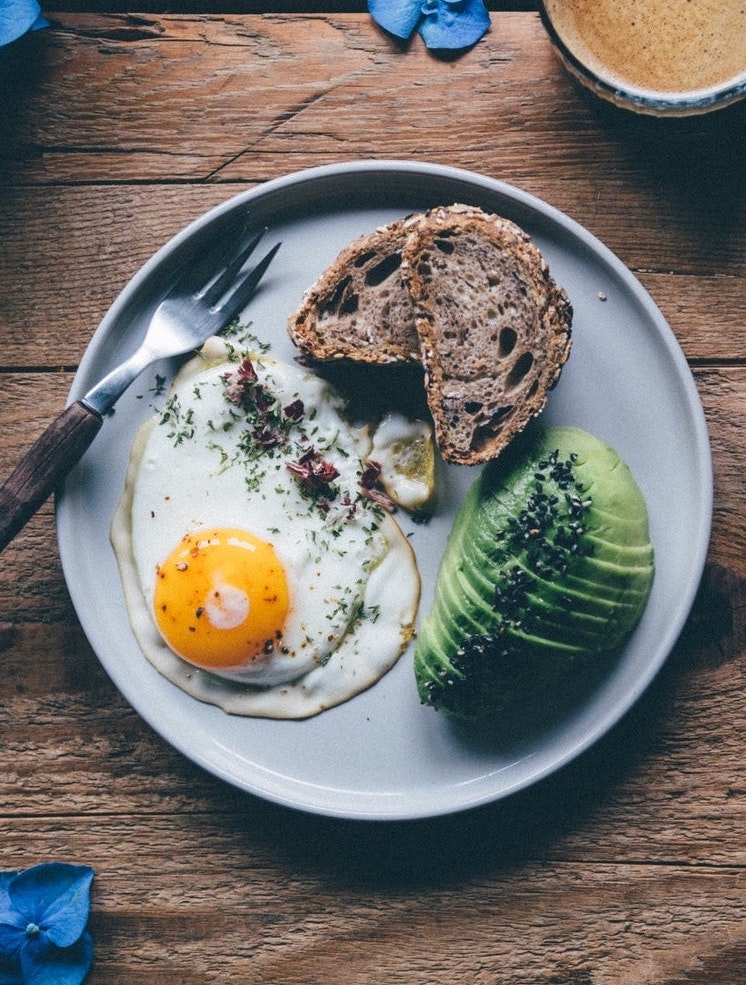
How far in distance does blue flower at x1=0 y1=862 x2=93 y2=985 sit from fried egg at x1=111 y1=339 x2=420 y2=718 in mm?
476

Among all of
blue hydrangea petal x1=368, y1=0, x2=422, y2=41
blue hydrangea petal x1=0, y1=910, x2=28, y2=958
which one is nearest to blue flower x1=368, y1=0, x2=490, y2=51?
blue hydrangea petal x1=368, y1=0, x2=422, y2=41

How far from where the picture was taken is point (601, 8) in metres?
1.82

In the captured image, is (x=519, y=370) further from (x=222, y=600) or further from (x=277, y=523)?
(x=222, y=600)

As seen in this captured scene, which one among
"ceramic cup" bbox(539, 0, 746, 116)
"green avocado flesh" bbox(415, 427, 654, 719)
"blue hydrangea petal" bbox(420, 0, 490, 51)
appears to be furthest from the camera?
"blue hydrangea petal" bbox(420, 0, 490, 51)

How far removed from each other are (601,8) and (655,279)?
0.53 m

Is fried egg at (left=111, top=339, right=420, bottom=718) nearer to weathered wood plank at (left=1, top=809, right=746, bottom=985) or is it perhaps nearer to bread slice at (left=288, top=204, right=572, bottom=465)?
bread slice at (left=288, top=204, right=572, bottom=465)

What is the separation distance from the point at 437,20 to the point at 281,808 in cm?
163

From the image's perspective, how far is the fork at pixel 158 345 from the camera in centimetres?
181

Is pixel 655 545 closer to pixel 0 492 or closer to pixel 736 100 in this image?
pixel 736 100

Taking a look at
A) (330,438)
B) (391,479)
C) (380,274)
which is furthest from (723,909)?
(380,274)

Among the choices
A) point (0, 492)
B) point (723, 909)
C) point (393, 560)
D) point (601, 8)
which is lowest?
point (723, 909)

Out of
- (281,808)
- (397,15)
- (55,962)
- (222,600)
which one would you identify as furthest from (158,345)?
(55,962)

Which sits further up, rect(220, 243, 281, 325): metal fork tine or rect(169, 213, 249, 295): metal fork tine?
rect(169, 213, 249, 295): metal fork tine

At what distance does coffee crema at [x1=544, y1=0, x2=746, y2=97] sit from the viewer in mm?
1796
